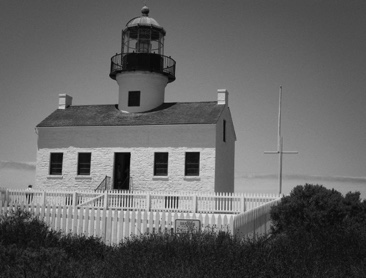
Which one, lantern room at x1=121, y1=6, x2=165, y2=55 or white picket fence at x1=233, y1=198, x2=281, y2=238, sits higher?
lantern room at x1=121, y1=6, x2=165, y2=55

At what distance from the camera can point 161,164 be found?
85.8 feet

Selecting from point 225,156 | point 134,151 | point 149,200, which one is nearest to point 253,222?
point 149,200

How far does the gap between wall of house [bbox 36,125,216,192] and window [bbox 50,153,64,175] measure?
29 centimetres

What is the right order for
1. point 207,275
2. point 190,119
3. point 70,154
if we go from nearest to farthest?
point 207,275
point 190,119
point 70,154

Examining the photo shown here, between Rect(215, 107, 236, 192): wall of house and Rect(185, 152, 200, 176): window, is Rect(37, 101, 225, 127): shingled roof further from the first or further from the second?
Rect(185, 152, 200, 176): window

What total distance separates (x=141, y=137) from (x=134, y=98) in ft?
11.7

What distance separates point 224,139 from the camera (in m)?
27.7

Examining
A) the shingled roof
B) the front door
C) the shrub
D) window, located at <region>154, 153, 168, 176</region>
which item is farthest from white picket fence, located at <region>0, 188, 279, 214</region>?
the shrub

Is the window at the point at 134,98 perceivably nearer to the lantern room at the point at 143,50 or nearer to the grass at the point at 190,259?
the lantern room at the point at 143,50

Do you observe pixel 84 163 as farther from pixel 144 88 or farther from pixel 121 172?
pixel 144 88

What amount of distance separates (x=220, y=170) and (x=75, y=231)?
549 inches

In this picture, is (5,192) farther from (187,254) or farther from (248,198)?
(187,254)

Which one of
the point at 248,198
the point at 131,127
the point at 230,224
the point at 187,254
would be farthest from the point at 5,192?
the point at 187,254

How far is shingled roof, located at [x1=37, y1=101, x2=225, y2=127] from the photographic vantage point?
85.6 ft
